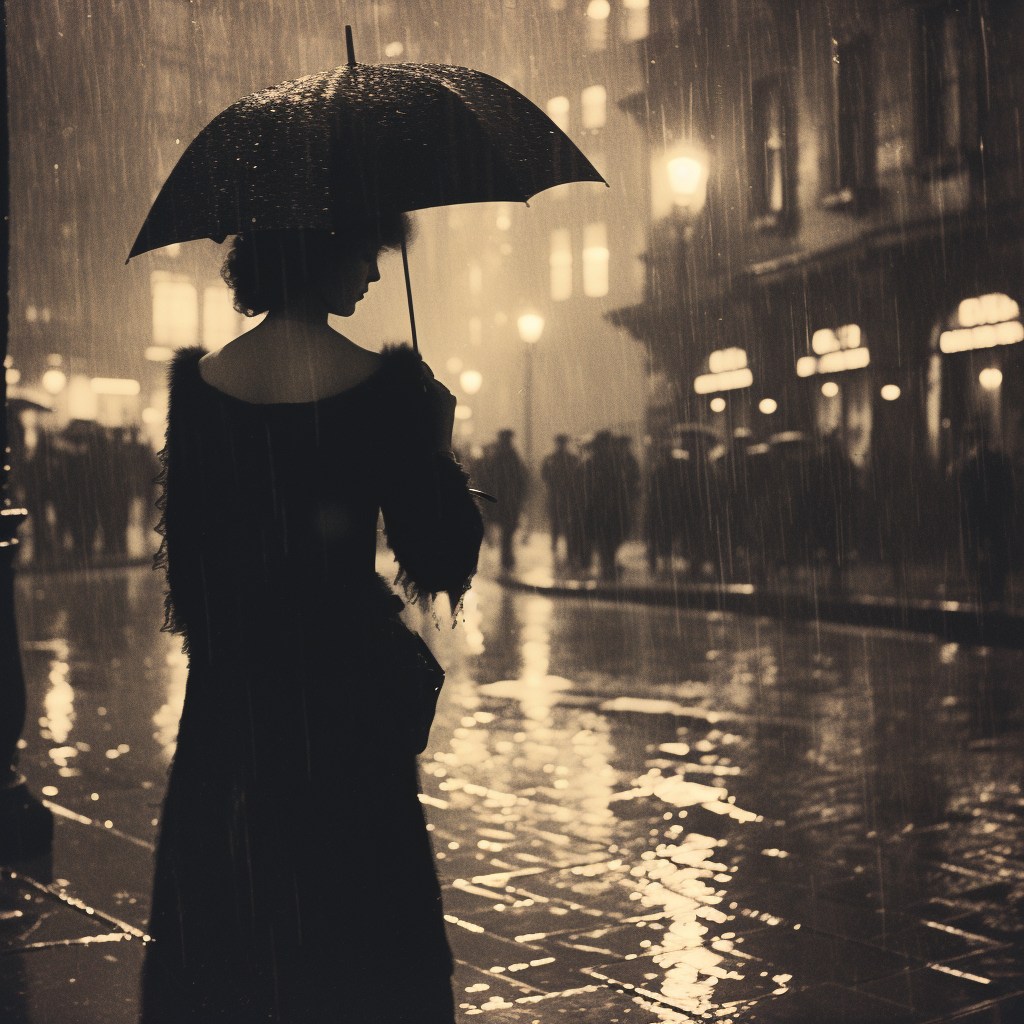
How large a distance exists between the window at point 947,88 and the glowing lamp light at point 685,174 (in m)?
11.2

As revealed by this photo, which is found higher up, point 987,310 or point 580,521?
point 987,310

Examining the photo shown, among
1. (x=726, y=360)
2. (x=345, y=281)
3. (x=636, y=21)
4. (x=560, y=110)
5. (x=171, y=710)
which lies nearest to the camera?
(x=345, y=281)

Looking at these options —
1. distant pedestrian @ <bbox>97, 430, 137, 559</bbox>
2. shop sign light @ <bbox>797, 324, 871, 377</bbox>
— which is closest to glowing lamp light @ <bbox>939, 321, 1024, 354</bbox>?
shop sign light @ <bbox>797, 324, 871, 377</bbox>

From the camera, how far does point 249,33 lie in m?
73.1

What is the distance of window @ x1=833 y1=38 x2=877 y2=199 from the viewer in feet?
85.8

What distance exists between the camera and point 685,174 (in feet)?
46.6

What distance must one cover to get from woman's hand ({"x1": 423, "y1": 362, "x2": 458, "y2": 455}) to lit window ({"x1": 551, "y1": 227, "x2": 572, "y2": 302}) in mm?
45419

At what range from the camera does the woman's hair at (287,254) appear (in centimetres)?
226

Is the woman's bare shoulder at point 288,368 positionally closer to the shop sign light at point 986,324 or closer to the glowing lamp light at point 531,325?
the glowing lamp light at point 531,325

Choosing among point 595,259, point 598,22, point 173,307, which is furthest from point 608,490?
point 173,307

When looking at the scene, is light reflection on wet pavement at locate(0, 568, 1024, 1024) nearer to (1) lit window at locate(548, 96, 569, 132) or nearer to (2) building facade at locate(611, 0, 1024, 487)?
(2) building facade at locate(611, 0, 1024, 487)

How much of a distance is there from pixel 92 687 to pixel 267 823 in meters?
7.42

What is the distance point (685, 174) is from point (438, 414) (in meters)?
12.7

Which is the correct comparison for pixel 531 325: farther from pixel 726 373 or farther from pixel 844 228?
pixel 726 373
